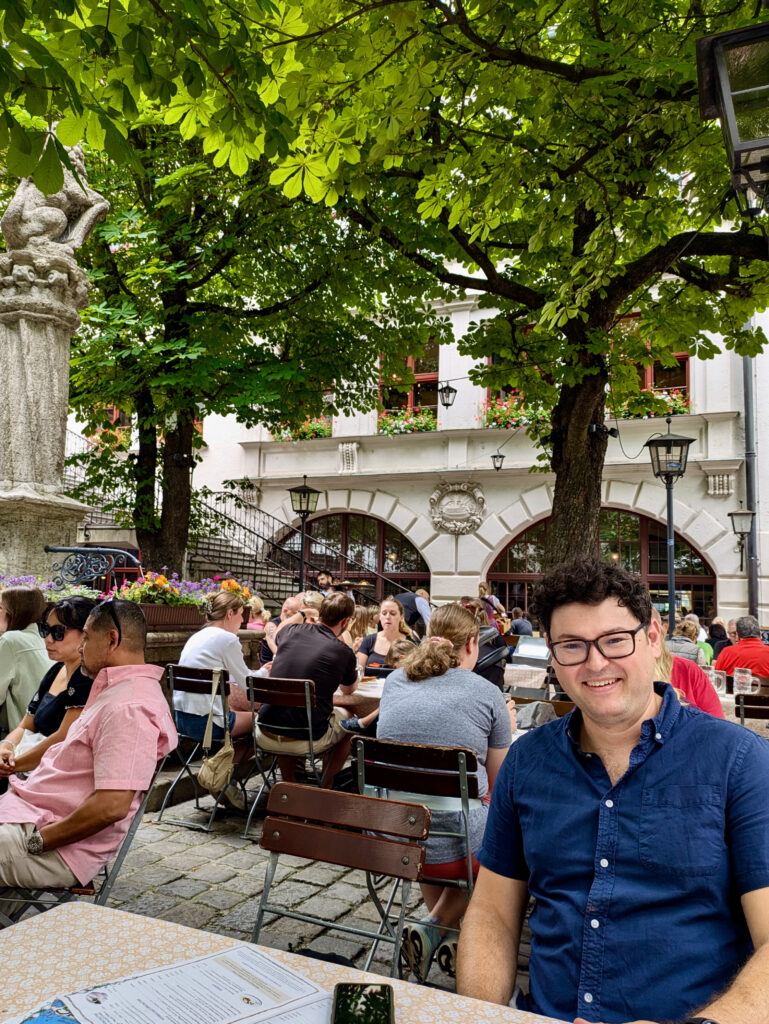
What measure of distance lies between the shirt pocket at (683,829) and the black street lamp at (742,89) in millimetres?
2482

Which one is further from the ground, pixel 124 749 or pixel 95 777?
pixel 124 749

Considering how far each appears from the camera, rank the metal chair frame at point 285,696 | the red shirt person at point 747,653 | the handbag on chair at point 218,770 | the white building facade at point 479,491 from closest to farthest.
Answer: the handbag on chair at point 218,770
the metal chair frame at point 285,696
the red shirt person at point 747,653
the white building facade at point 479,491

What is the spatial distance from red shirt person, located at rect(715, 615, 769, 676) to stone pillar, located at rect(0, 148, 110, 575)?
6.66 metres

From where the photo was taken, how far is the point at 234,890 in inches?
173

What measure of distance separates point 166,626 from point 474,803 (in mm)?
4800

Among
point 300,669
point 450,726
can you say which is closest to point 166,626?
point 300,669

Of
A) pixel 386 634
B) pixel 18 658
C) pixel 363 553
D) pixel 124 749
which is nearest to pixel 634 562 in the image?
pixel 363 553

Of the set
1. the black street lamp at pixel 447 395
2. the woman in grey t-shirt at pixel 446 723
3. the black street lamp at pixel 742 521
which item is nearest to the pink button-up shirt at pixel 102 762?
the woman in grey t-shirt at pixel 446 723

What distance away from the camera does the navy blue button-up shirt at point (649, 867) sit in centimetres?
166

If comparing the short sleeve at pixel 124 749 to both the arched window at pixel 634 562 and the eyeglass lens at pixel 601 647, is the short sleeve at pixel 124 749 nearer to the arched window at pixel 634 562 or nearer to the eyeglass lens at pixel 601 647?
the eyeglass lens at pixel 601 647

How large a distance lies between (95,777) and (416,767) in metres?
1.31

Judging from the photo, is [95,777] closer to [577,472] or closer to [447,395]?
[577,472]

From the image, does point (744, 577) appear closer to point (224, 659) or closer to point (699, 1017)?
point (224, 659)

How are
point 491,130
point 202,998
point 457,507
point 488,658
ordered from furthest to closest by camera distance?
1. point 457,507
2. point 491,130
3. point 488,658
4. point 202,998
